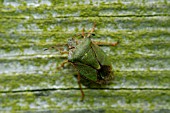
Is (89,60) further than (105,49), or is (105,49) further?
(89,60)

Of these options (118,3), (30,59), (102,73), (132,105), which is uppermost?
(118,3)

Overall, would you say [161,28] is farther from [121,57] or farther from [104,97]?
[104,97]

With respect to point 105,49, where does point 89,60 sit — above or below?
below

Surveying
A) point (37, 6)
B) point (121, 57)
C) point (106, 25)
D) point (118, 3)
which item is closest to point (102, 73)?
point (121, 57)

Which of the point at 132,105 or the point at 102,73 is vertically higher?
the point at 102,73
